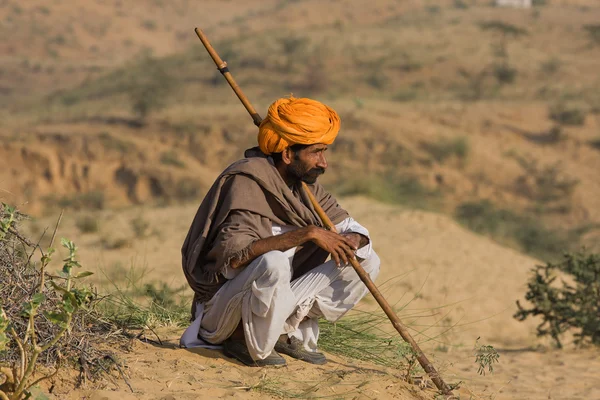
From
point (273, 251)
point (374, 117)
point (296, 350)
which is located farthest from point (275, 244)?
point (374, 117)

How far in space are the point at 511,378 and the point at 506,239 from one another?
748 cm

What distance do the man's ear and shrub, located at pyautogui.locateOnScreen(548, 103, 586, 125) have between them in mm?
18011

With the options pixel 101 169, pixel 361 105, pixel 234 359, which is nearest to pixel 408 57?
pixel 361 105

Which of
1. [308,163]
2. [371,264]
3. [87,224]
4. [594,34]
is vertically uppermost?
[308,163]

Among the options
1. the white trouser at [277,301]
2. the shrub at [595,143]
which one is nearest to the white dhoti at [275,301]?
the white trouser at [277,301]

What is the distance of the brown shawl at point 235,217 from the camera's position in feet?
11.8

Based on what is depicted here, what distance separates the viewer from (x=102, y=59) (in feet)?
125

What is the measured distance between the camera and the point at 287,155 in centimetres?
379

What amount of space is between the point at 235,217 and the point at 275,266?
1.13 feet

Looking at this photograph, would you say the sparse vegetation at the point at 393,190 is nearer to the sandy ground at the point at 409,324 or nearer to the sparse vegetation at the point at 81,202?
the sandy ground at the point at 409,324

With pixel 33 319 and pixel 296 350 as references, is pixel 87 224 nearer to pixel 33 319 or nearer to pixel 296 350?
pixel 296 350

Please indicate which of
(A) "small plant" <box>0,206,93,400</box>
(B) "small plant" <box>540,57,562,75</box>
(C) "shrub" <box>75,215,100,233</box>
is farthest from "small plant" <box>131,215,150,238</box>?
(B) "small plant" <box>540,57,562,75</box>

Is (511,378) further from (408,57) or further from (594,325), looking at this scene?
(408,57)

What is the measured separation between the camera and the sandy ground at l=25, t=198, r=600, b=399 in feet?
11.7
